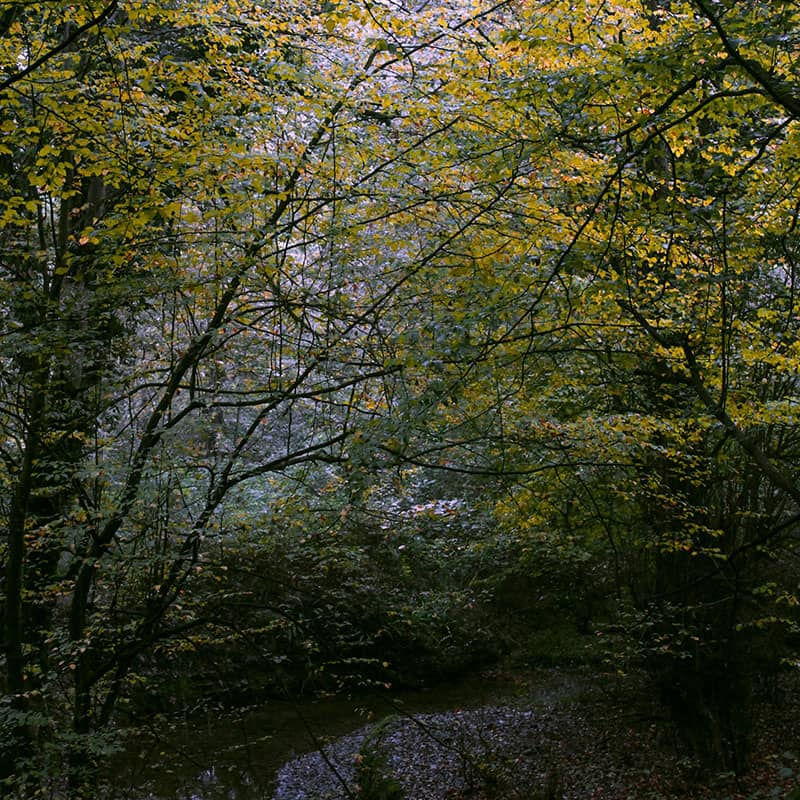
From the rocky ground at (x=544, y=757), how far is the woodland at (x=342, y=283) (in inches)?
119

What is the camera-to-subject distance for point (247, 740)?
7.93 m

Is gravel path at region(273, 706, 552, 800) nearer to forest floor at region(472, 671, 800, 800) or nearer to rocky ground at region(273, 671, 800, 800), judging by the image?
rocky ground at region(273, 671, 800, 800)

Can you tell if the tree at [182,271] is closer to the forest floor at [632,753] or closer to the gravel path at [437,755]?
the gravel path at [437,755]

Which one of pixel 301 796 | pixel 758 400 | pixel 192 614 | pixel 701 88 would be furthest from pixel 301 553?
pixel 701 88

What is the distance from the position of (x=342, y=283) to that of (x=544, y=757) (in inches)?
293

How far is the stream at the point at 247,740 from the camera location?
8.61 meters

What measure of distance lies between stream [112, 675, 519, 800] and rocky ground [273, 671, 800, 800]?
1.25 ft

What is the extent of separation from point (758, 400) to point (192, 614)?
212 inches

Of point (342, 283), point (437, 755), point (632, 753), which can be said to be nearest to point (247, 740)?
point (437, 755)

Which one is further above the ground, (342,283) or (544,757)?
(342,283)

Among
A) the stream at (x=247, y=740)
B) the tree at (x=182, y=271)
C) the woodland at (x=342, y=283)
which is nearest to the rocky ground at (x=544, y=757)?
the stream at (x=247, y=740)

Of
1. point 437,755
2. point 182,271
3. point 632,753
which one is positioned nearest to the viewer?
point 182,271

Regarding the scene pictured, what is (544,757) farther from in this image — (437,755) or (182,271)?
(182,271)

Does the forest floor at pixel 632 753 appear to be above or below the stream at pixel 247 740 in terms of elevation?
below
